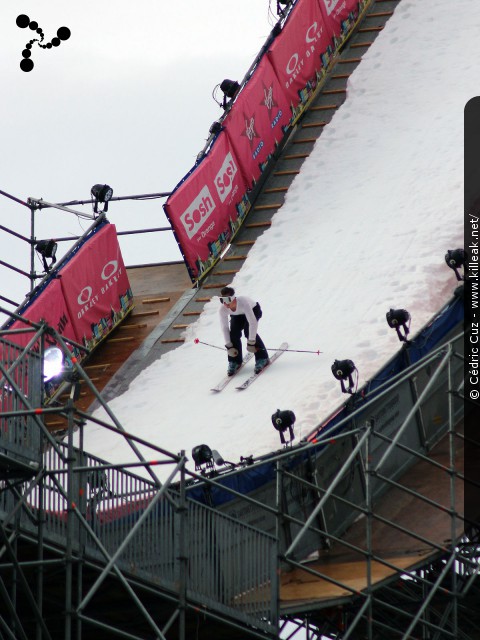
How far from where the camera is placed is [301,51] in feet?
120

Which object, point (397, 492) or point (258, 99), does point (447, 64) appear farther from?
point (397, 492)

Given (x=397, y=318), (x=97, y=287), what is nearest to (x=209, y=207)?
(x=97, y=287)

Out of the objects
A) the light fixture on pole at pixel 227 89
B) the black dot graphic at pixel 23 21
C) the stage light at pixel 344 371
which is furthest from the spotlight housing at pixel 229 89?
the black dot graphic at pixel 23 21

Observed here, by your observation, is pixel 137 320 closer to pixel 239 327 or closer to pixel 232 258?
pixel 232 258

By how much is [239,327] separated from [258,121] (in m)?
6.87

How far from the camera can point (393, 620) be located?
26.0 metres

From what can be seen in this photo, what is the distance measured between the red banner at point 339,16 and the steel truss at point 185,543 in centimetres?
1286

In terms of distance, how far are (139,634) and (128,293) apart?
10499mm

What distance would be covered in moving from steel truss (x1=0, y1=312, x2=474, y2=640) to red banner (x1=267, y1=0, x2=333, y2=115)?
35.7 feet

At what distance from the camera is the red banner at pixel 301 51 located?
3578 centimetres

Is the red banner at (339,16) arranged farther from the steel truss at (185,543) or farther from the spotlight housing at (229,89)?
the steel truss at (185,543)

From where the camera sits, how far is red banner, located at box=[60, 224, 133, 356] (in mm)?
31203

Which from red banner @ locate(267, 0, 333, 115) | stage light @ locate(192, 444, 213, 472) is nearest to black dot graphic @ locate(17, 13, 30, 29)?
stage light @ locate(192, 444, 213, 472)

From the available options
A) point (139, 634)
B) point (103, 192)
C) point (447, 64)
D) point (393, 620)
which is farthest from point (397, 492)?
point (447, 64)
